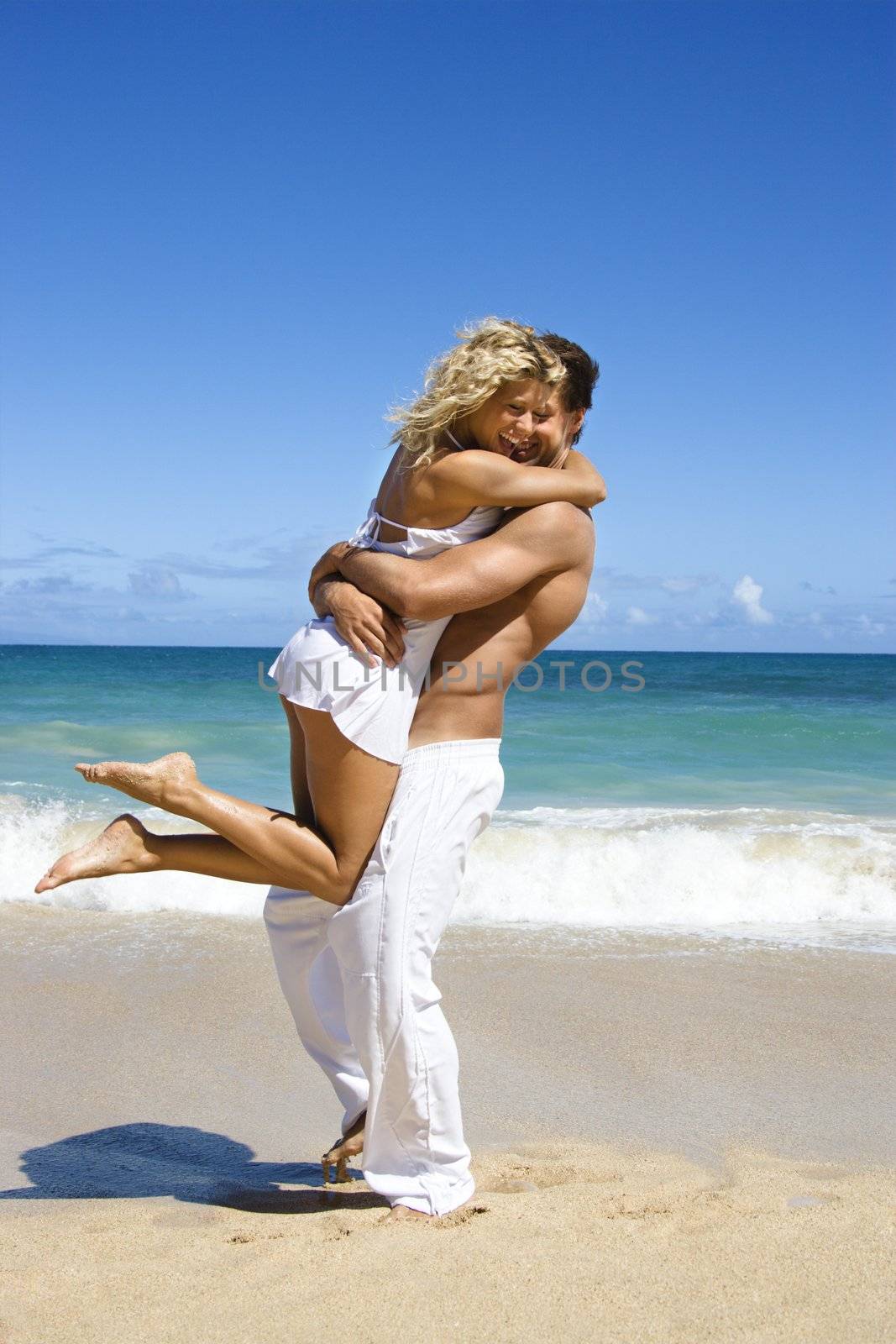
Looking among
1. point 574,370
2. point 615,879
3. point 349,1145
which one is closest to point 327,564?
point 574,370

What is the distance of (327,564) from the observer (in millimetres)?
3381

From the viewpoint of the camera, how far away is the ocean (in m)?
7.22

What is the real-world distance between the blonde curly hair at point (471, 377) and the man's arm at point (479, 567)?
1.02 ft

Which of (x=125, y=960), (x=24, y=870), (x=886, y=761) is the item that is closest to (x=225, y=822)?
(x=125, y=960)

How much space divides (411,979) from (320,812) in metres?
0.54

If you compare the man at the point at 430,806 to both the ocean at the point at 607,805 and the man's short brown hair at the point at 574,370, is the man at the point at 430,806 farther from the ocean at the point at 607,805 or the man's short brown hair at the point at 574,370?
the ocean at the point at 607,805

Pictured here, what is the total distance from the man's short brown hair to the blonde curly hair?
57 mm

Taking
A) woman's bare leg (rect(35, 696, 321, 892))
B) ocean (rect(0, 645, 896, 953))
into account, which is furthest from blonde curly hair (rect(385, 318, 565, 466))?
ocean (rect(0, 645, 896, 953))

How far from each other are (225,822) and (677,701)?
87.6 feet

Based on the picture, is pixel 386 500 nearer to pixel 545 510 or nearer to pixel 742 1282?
pixel 545 510

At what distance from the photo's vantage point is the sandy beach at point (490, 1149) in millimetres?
2342

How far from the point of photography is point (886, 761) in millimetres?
16641

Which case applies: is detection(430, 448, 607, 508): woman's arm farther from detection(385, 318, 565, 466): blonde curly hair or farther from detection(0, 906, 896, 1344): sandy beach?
detection(0, 906, 896, 1344): sandy beach

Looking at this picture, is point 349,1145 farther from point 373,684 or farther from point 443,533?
point 443,533
